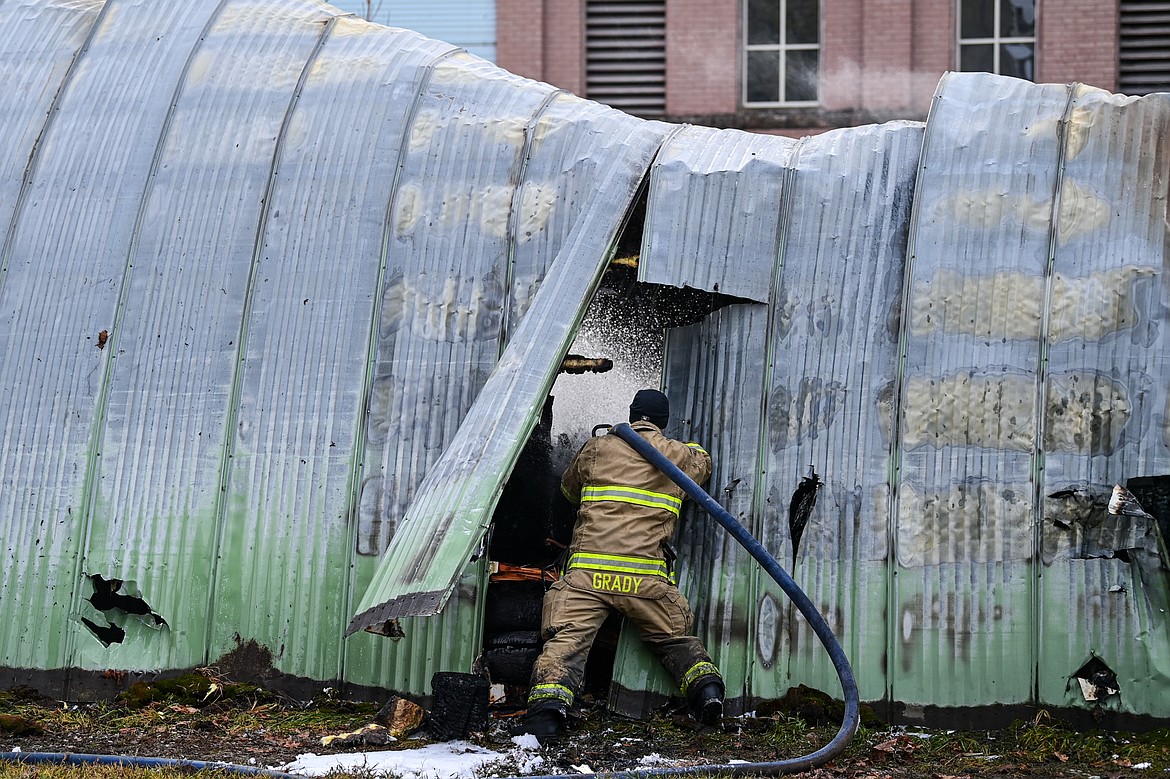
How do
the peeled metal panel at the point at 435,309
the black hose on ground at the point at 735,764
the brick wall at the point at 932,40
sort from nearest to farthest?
Result: the black hose on ground at the point at 735,764, the peeled metal panel at the point at 435,309, the brick wall at the point at 932,40

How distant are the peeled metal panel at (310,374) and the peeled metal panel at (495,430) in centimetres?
66

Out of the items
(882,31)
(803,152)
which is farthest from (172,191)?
(882,31)

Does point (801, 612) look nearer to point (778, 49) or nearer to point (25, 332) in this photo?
point (25, 332)

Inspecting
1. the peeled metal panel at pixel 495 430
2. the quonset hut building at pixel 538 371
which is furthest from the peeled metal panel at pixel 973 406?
the peeled metal panel at pixel 495 430

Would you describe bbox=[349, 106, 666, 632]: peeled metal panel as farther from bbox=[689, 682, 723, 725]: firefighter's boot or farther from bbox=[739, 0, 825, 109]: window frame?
bbox=[739, 0, 825, 109]: window frame

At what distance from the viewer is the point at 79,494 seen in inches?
295

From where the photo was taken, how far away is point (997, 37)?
544 inches

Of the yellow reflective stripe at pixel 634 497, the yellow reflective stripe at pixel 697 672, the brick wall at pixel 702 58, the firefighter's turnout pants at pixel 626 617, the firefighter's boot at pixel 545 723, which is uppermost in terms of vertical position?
the brick wall at pixel 702 58

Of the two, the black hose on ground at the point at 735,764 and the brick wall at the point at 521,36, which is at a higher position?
the brick wall at the point at 521,36

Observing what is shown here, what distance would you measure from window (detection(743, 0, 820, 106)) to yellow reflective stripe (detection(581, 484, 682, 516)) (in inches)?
321

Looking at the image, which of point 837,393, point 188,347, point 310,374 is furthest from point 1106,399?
point 188,347

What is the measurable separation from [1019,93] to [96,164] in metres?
5.71

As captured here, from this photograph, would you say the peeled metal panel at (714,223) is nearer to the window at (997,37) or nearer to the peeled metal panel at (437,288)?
the peeled metal panel at (437,288)

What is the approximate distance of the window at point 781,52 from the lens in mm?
13945
